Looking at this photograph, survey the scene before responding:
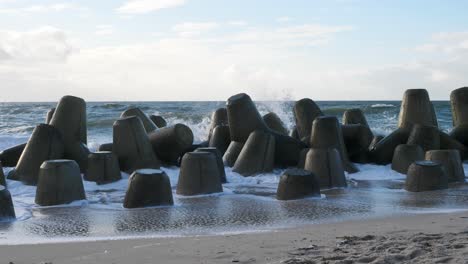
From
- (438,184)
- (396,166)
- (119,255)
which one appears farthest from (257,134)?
(119,255)

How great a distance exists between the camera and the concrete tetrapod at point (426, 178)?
28.5ft

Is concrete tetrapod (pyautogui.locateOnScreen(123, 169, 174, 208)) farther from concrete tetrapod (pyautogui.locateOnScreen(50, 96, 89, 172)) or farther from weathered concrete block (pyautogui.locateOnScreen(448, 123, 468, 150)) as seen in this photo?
weathered concrete block (pyautogui.locateOnScreen(448, 123, 468, 150))

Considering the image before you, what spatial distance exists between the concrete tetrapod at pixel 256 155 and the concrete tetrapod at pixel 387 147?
85.3 inches

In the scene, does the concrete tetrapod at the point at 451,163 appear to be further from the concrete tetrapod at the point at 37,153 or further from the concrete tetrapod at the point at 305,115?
the concrete tetrapod at the point at 37,153

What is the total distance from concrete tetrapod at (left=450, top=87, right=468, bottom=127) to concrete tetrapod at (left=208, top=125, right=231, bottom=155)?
15.0ft

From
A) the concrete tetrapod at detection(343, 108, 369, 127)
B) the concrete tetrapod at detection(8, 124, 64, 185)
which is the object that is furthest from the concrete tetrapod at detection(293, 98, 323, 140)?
the concrete tetrapod at detection(8, 124, 64, 185)

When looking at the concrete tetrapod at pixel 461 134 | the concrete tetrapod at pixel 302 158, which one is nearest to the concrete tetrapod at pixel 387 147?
the concrete tetrapod at pixel 461 134

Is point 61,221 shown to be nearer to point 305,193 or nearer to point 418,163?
point 305,193

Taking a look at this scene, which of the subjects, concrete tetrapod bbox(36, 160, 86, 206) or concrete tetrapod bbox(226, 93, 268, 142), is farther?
concrete tetrapod bbox(226, 93, 268, 142)

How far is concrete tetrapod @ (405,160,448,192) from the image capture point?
8.69 meters

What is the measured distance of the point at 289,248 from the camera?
15.8ft

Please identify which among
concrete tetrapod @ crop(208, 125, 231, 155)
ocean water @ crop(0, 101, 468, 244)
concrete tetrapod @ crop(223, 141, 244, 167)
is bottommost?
ocean water @ crop(0, 101, 468, 244)

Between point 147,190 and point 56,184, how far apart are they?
1192mm

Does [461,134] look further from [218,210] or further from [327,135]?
[218,210]
